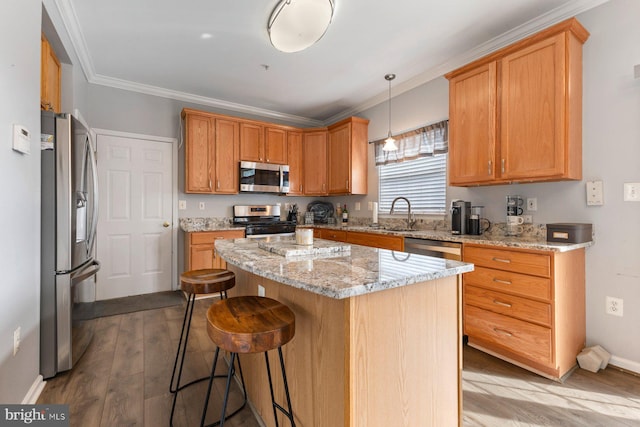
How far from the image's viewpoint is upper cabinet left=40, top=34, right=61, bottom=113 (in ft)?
7.41

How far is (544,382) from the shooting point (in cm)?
191

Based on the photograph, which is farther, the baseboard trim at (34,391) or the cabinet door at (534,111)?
the cabinet door at (534,111)

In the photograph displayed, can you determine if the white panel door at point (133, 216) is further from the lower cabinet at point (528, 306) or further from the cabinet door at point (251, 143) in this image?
the lower cabinet at point (528, 306)

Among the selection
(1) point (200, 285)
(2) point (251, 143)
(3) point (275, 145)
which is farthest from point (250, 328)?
(3) point (275, 145)

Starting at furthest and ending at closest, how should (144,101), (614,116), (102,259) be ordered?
(144,101)
(102,259)
(614,116)

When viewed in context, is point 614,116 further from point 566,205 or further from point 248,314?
point 248,314

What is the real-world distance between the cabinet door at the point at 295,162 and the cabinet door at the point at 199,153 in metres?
1.20

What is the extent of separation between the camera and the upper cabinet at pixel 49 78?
226cm

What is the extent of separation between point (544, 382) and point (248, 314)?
6.65 feet

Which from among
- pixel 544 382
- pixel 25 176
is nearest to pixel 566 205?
pixel 544 382

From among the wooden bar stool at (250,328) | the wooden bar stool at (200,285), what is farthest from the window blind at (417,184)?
the wooden bar stool at (250,328)

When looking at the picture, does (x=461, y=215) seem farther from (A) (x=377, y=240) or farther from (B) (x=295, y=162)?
(B) (x=295, y=162)

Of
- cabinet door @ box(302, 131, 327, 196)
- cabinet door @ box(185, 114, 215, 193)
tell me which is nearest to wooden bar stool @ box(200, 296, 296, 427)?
cabinet door @ box(185, 114, 215, 193)

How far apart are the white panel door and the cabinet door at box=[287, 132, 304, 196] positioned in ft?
5.60
